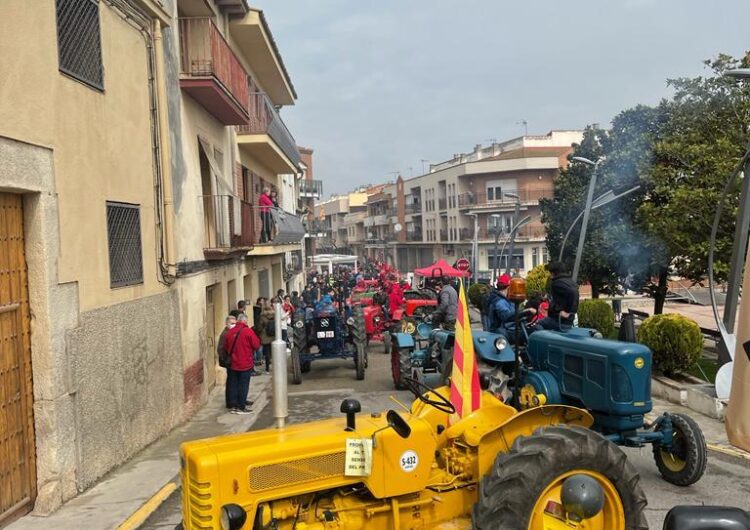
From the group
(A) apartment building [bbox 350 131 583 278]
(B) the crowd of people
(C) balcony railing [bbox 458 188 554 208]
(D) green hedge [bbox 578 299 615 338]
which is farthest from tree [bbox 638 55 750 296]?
(C) balcony railing [bbox 458 188 554 208]

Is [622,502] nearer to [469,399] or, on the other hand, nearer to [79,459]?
[469,399]

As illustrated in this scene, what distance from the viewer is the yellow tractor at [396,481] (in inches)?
165

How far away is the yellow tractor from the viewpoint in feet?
13.7

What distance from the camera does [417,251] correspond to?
74.8 metres

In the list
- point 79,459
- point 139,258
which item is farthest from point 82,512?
point 139,258

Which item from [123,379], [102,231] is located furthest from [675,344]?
[102,231]

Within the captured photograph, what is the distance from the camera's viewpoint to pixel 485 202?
56656 millimetres

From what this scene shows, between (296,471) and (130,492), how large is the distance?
3.25 metres

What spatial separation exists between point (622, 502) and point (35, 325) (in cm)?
504

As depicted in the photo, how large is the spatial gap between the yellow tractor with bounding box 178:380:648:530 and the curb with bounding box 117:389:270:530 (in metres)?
1.74

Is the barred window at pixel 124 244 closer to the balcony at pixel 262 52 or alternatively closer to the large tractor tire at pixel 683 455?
the large tractor tire at pixel 683 455

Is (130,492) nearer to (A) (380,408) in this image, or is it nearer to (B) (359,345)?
(A) (380,408)

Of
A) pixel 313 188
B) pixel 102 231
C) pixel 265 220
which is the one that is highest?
pixel 313 188

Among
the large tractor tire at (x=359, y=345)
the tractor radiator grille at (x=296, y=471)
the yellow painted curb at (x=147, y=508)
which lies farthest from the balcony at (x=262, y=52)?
the tractor radiator grille at (x=296, y=471)
